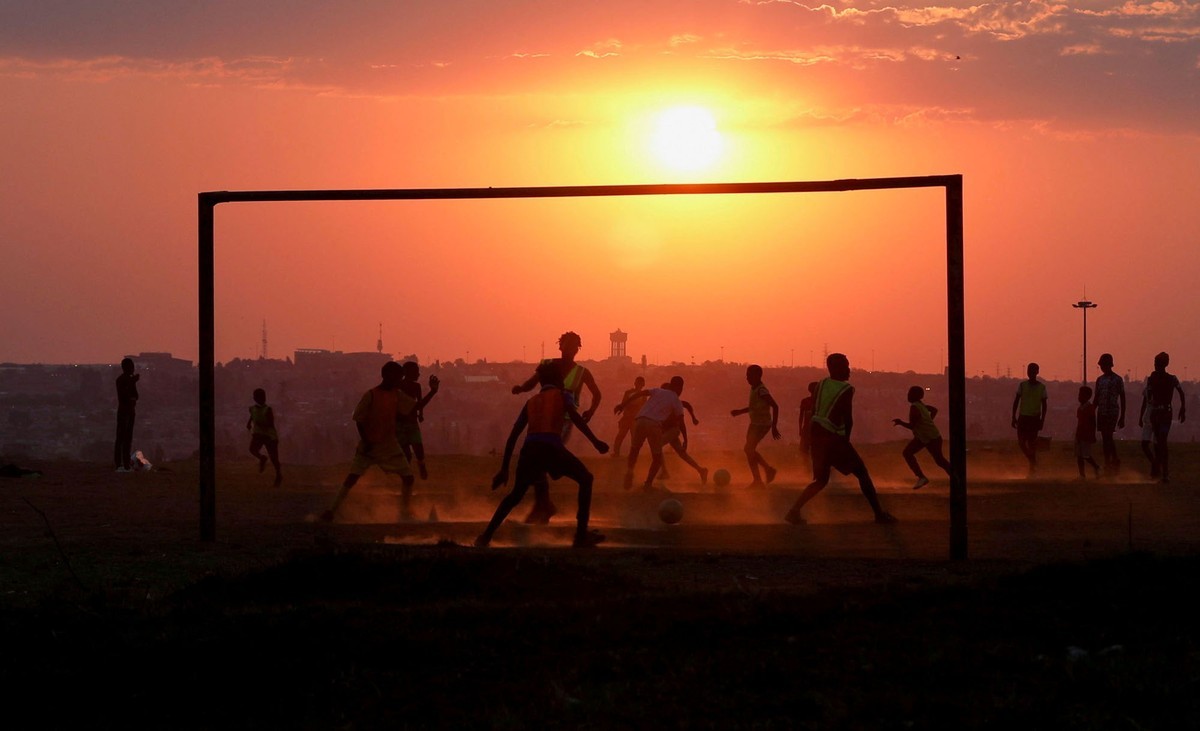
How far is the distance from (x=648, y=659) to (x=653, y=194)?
25.1 ft

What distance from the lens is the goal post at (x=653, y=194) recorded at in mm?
14516

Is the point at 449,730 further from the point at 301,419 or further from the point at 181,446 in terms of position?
the point at 301,419

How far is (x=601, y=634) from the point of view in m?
9.48

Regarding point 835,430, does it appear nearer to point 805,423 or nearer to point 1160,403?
point 1160,403

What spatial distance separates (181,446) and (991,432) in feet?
211

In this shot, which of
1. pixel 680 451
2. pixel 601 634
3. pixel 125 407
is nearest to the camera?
pixel 601 634

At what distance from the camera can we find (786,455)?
37688mm

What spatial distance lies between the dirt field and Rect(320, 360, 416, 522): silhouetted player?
2443 mm

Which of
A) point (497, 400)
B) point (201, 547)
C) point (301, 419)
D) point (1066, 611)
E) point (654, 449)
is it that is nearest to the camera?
point (1066, 611)

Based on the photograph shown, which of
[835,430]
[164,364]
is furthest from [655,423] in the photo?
[164,364]

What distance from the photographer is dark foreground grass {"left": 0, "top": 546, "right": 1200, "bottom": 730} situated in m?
7.86

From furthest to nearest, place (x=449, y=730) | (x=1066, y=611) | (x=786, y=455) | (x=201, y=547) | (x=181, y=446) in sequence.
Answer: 1. (x=181, y=446)
2. (x=786, y=455)
3. (x=201, y=547)
4. (x=1066, y=611)
5. (x=449, y=730)

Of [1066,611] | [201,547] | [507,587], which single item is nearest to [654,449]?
[201,547]

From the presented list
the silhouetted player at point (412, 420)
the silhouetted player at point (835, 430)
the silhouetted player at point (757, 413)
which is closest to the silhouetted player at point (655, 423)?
the silhouetted player at point (757, 413)
